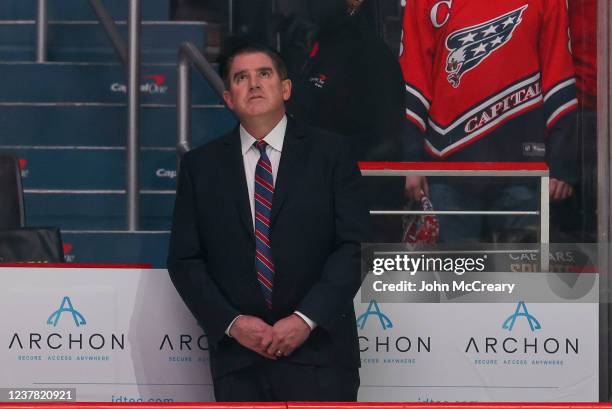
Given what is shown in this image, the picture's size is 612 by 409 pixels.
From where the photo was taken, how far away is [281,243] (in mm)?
5082

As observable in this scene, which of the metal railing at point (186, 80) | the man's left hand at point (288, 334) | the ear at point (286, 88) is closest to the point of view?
the man's left hand at point (288, 334)

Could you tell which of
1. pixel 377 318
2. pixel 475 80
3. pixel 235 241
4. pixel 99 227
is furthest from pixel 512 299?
pixel 99 227

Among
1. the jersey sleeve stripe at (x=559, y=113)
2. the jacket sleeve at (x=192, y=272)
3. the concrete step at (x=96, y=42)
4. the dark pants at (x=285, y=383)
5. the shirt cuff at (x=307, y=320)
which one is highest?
the concrete step at (x=96, y=42)

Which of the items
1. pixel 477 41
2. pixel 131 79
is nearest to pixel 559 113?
pixel 477 41

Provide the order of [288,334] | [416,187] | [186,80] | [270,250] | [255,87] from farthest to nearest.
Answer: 1. [416,187]
2. [186,80]
3. [255,87]
4. [270,250]
5. [288,334]

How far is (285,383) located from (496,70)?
66.6 inches

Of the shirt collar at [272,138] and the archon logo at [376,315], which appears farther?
the archon logo at [376,315]

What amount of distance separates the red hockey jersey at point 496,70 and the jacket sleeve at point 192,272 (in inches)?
45.5

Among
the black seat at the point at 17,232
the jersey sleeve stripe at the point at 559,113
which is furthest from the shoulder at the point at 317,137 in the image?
the black seat at the point at 17,232

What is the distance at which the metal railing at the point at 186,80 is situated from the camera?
563cm

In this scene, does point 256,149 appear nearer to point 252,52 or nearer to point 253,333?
point 252,52

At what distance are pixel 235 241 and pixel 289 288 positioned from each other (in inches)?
10.7

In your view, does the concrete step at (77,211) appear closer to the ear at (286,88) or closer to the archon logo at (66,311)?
the archon logo at (66,311)

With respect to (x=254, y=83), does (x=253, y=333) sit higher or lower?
lower
